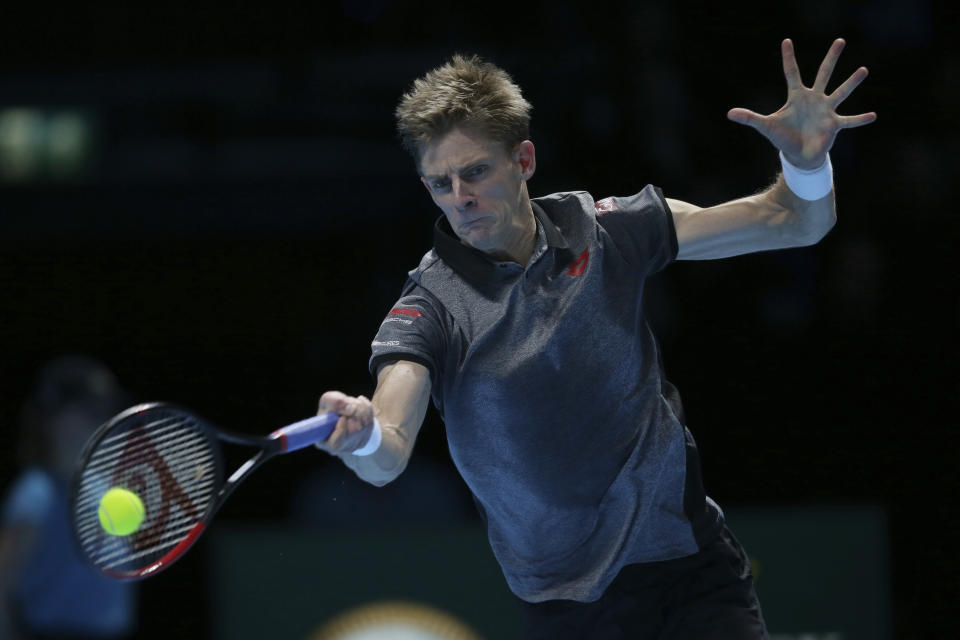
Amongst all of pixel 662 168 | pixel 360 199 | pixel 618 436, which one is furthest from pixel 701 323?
pixel 618 436

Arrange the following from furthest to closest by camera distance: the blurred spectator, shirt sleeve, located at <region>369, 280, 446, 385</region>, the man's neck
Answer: the blurred spectator → the man's neck → shirt sleeve, located at <region>369, 280, 446, 385</region>

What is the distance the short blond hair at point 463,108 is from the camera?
10.2ft

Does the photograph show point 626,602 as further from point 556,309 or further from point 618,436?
point 556,309

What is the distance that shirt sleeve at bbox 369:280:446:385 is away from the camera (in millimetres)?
2914

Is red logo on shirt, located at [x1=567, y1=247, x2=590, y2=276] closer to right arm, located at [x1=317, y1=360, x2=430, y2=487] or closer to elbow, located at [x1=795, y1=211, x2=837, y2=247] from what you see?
right arm, located at [x1=317, y1=360, x2=430, y2=487]

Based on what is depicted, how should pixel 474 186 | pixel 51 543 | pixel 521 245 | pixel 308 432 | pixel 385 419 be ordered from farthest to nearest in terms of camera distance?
pixel 51 543 < pixel 521 245 < pixel 474 186 < pixel 385 419 < pixel 308 432

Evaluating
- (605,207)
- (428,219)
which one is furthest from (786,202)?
(428,219)

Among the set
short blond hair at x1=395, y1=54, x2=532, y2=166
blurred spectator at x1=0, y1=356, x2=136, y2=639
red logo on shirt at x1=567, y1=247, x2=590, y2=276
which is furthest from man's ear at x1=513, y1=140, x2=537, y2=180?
blurred spectator at x1=0, y1=356, x2=136, y2=639

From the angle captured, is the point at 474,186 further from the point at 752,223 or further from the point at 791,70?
the point at 791,70

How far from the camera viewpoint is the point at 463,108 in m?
3.11

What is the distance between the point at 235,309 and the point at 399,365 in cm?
442

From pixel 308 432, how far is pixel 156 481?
0.48m

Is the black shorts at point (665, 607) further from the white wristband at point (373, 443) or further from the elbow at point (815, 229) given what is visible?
the elbow at point (815, 229)

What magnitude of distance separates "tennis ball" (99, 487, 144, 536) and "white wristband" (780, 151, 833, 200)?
5.73 ft
